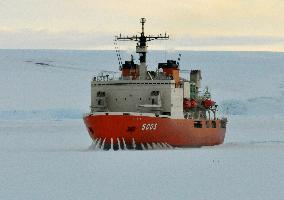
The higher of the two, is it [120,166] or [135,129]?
[135,129]

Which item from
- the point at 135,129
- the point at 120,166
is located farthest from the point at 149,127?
the point at 120,166

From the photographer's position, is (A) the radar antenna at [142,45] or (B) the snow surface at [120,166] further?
(A) the radar antenna at [142,45]

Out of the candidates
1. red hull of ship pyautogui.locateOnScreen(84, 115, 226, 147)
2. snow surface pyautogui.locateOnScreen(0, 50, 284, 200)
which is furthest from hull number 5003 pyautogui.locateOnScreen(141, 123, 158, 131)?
snow surface pyautogui.locateOnScreen(0, 50, 284, 200)

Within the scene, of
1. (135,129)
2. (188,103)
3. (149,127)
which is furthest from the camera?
(188,103)

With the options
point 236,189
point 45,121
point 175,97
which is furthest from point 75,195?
point 45,121

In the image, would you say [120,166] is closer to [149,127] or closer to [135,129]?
[135,129]

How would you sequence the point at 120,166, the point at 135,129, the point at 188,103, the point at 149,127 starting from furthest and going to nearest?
1. the point at 188,103
2. the point at 149,127
3. the point at 135,129
4. the point at 120,166

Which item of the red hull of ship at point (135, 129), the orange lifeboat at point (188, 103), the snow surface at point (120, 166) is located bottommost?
the snow surface at point (120, 166)

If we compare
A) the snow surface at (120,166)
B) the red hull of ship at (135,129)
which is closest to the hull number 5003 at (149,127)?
the red hull of ship at (135,129)

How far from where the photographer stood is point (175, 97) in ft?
Result: 80.5

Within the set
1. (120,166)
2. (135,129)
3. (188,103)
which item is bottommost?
(120,166)

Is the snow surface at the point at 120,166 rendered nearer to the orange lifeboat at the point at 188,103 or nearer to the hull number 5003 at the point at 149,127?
the hull number 5003 at the point at 149,127

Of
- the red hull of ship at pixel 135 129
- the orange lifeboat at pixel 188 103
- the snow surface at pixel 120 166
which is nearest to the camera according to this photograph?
the snow surface at pixel 120 166

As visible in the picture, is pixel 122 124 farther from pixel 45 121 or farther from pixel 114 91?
pixel 45 121
